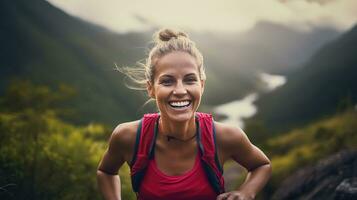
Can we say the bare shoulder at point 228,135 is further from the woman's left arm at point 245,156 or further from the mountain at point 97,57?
the mountain at point 97,57

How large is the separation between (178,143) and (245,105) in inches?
3404

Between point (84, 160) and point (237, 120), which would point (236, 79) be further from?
point (84, 160)

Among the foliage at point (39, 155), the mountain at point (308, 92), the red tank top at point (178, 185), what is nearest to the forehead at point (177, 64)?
the red tank top at point (178, 185)

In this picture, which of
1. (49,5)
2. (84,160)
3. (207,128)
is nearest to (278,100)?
(84,160)

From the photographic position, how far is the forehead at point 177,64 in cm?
262

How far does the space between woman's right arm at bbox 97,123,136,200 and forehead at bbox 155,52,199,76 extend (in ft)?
1.62

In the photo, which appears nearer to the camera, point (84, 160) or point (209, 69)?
point (84, 160)

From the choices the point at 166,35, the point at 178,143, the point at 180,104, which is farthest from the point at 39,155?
the point at 180,104

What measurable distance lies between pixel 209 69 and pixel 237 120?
56148mm

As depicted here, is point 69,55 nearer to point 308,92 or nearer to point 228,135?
point 308,92

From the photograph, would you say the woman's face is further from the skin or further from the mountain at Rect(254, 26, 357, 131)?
the mountain at Rect(254, 26, 357, 131)

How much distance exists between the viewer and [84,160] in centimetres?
849

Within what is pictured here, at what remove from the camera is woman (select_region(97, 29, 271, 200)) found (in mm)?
2602

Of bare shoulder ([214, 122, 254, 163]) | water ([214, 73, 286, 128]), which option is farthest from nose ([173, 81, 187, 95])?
water ([214, 73, 286, 128])
